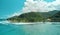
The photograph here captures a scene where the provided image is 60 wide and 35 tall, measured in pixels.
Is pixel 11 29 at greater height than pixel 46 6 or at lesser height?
lesser

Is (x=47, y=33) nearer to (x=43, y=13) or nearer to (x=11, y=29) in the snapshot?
(x=43, y=13)

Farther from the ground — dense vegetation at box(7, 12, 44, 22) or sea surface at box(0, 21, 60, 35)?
dense vegetation at box(7, 12, 44, 22)

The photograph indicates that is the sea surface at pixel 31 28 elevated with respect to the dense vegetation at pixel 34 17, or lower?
lower

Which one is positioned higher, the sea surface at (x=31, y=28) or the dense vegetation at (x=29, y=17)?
the dense vegetation at (x=29, y=17)

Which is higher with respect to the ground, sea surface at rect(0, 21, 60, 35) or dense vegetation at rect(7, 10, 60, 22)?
dense vegetation at rect(7, 10, 60, 22)

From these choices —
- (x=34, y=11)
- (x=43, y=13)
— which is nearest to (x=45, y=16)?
(x=43, y=13)

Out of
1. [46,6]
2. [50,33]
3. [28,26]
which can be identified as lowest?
[50,33]

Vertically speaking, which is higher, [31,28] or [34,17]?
[34,17]

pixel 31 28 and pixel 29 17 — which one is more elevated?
pixel 29 17
